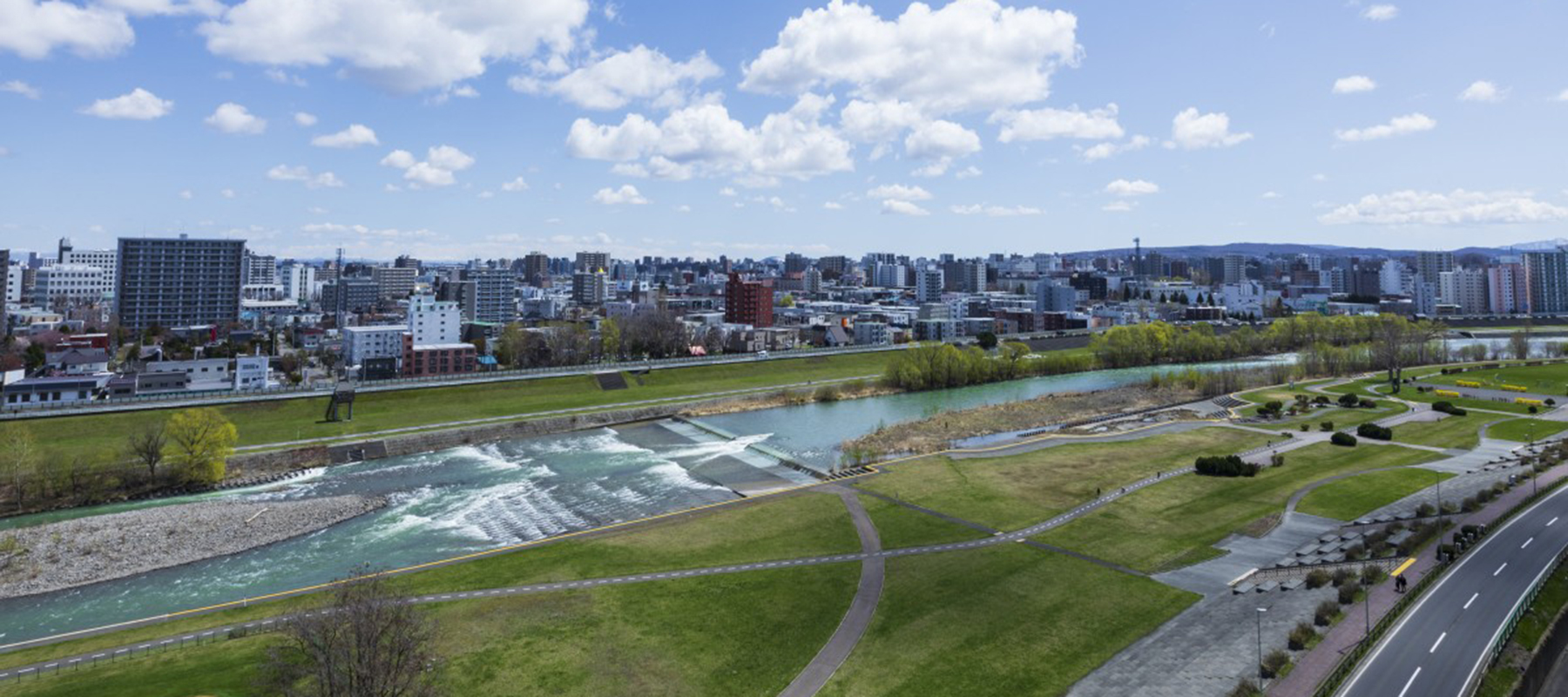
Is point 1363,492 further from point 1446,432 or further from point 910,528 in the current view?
point 910,528

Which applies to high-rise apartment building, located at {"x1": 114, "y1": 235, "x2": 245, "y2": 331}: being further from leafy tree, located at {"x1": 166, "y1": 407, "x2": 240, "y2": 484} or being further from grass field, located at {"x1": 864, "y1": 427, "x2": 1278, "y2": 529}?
grass field, located at {"x1": 864, "y1": 427, "x2": 1278, "y2": 529}

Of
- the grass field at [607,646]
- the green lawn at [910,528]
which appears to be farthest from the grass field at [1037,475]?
the grass field at [607,646]

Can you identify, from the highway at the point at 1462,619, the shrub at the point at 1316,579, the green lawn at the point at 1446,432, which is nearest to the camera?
the highway at the point at 1462,619

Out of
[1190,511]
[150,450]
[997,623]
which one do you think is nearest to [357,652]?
[997,623]

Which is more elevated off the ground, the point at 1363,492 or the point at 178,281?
the point at 178,281

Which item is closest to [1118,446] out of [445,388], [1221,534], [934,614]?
[1221,534]

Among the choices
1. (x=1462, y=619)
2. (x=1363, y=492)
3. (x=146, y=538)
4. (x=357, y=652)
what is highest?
(x=1363, y=492)

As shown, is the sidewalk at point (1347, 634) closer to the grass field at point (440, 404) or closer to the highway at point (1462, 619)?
the highway at point (1462, 619)

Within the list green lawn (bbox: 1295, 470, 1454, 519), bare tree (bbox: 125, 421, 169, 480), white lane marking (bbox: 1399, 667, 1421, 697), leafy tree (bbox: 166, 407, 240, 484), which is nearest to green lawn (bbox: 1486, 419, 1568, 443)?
green lawn (bbox: 1295, 470, 1454, 519)
